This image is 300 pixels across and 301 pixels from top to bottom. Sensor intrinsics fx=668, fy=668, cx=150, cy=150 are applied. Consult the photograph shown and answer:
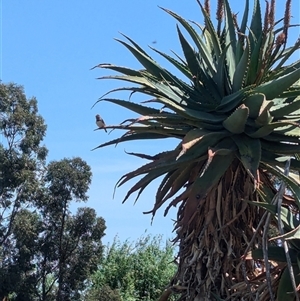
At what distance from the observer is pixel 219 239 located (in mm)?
4801

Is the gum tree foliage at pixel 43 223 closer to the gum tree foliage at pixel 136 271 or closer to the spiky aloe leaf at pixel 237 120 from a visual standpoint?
the gum tree foliage at pixel 136 271

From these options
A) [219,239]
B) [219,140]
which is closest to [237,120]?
[219,140]

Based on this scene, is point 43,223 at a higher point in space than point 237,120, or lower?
higher

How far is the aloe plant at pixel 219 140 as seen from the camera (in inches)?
180

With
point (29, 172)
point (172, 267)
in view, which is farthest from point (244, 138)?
point (29, 172)

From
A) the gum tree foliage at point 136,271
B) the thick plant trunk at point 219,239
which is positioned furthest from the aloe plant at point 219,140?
the gum tree foliage at point 136,271

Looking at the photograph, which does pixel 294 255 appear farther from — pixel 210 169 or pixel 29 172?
pixel 29 172

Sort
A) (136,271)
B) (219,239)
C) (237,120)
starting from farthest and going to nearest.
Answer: (136,271)
(219,239)
(237,120)

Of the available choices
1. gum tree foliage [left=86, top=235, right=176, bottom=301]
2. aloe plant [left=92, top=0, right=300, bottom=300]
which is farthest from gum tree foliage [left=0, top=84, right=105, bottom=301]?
aloe plant [left=92, top=0, right=300, bottom=300]

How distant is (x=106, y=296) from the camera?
60.2 ft

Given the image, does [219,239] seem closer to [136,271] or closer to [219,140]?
[219,140]

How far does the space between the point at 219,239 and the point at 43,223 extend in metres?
17.3

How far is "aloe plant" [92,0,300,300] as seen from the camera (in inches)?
180

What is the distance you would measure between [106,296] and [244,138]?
47.1ft
